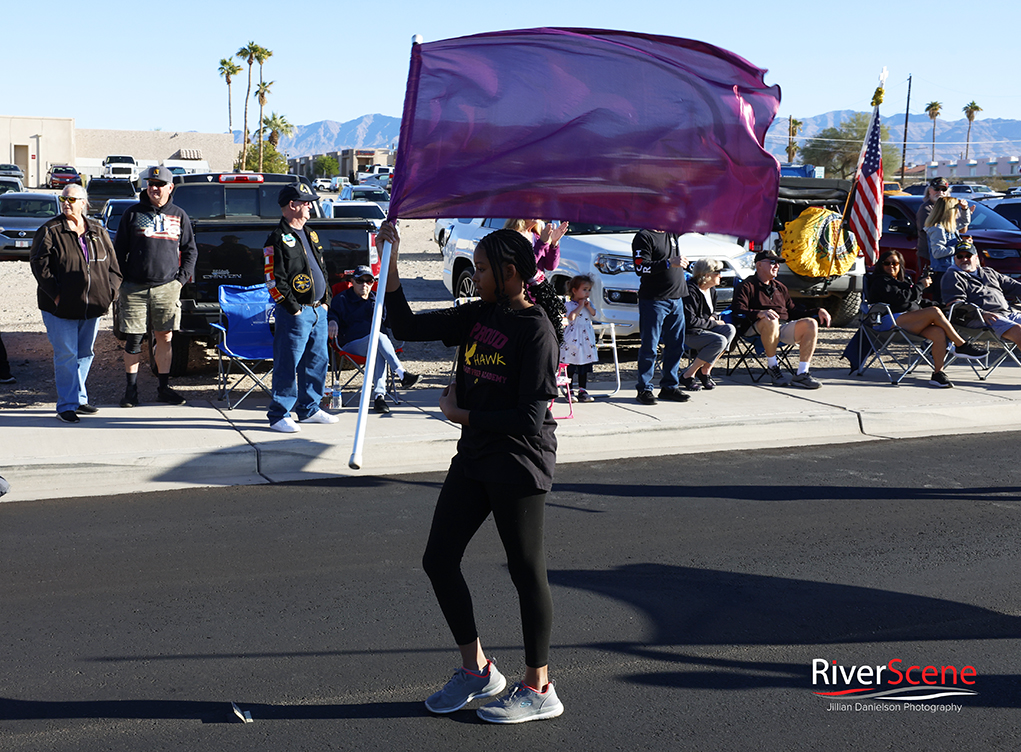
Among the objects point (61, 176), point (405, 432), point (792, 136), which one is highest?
point (792, 136)

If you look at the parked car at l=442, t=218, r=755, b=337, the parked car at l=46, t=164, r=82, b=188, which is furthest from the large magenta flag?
the parked car at l=46, t=164, r=82, b=188

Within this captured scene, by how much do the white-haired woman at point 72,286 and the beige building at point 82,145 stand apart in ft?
208

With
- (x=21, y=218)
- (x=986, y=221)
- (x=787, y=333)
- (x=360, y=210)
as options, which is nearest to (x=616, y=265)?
(x=787, y=333)

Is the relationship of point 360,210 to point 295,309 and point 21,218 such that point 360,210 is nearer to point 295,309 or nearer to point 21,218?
point 21,218

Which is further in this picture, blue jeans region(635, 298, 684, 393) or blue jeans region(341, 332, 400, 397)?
blue jeans region(635, 298, 684, 393)

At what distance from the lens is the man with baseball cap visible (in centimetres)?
807

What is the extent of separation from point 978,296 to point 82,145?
3438 inches

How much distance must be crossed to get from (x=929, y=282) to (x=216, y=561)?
384 inches

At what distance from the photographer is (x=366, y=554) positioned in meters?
5.71

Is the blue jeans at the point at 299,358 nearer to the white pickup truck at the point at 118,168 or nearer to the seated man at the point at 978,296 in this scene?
the seated man at the point at 978,296

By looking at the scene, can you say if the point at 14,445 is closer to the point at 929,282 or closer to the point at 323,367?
the point at 323,367

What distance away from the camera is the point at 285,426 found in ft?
27.0

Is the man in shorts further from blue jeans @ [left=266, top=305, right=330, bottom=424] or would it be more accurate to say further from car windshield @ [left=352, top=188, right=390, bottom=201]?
car windshield @ [left=352, top=188, right=390, bottom=201]

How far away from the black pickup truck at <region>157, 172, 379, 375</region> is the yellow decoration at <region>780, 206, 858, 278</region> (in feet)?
19.4
